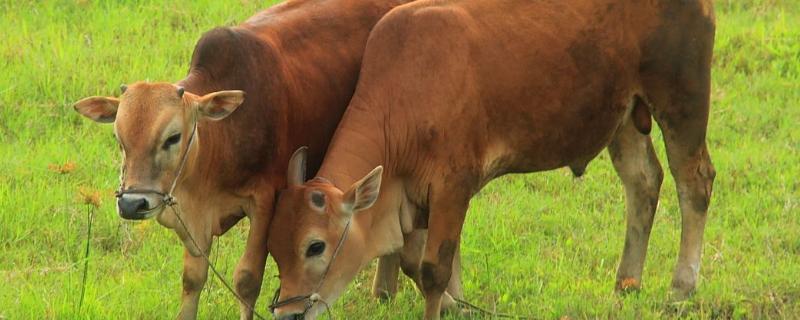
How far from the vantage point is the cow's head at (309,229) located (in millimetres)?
7352

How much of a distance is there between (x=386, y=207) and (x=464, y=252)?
154 cm

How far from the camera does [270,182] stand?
25.3 feet

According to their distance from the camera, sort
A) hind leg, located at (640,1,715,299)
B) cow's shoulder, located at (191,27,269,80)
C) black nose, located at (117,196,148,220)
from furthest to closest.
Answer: hind leg, located at (640,1,715,299) < cow's shoulder, located at (191,27,269,80) < black nose, located at (117,196,148,220)

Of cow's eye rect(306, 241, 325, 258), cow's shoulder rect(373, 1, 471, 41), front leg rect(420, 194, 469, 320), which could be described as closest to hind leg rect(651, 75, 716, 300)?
cow's shoulder rect(373, 1, 471, 41)

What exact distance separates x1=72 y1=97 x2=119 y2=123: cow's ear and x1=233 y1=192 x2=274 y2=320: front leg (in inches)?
32.2

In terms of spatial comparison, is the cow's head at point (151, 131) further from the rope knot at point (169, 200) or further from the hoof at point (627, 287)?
the hoof at point (627, 287)

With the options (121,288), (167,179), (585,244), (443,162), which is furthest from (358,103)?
(585,244)

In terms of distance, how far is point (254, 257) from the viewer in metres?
7.67

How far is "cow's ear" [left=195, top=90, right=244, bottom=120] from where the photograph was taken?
725 centimetres

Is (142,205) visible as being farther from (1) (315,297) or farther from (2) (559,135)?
(2) (559,135)

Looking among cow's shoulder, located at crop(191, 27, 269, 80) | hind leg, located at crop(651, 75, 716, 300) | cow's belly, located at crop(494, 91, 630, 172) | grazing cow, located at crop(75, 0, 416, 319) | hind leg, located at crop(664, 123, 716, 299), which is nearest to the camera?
grazing cow, located at crop(75, 0, 416, 319)

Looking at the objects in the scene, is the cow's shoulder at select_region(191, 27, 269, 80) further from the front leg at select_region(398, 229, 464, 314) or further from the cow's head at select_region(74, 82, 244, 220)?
the front leg at select_region(398, 229, 464, 314)

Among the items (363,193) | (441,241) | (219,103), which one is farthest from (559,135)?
(219,103)

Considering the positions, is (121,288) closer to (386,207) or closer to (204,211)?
(204,211)
